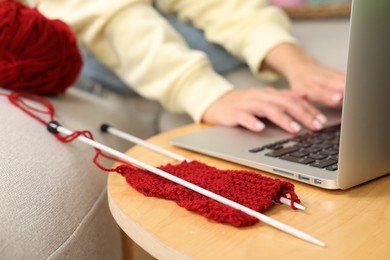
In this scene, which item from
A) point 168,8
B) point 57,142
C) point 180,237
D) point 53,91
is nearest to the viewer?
point 180,237

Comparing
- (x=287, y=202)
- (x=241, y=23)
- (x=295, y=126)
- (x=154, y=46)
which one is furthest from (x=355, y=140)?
(x=241, y=23)

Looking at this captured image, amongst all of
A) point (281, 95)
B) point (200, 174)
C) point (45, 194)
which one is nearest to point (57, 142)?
point (45, 194)

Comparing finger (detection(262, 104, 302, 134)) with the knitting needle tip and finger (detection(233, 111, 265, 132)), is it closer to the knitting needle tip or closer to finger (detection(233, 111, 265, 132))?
finger (detection(233, 111, 265, 132))

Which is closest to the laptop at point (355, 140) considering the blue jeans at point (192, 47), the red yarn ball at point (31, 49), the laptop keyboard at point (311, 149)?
the laptop keyboard at point (311, 149)

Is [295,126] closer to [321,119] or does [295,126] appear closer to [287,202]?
[321,119]

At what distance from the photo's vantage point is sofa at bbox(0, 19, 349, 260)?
0.47 m

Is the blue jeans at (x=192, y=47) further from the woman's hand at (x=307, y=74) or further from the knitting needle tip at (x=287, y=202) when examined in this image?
the knitting needle tip at (x=287, y=202)

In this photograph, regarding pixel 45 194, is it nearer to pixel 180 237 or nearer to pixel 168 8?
pixel 180 237

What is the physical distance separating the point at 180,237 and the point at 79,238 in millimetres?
187

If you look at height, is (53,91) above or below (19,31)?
below

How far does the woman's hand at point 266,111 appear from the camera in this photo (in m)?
0.66

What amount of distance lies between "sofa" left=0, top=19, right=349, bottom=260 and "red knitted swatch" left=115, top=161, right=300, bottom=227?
0.27ft

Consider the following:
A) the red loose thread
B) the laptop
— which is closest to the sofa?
the red loose thread

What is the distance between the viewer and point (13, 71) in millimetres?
679
